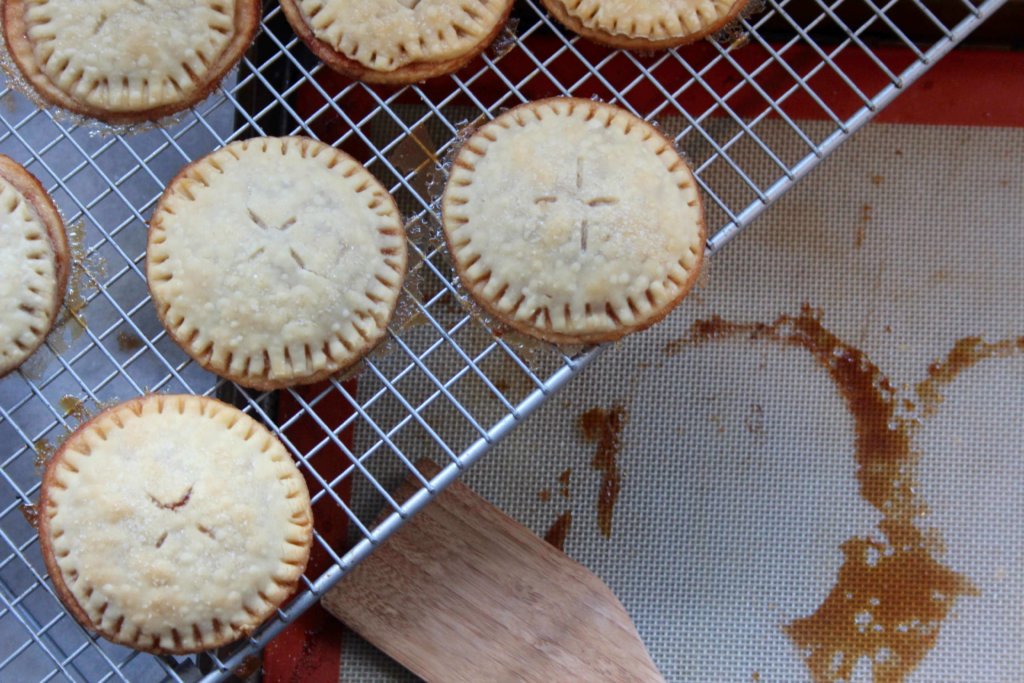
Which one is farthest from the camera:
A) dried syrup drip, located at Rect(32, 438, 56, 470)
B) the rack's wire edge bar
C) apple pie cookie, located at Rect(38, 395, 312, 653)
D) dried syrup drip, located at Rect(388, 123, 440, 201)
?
dried syrup drip, located at Rect(388, 123, 440, 201)

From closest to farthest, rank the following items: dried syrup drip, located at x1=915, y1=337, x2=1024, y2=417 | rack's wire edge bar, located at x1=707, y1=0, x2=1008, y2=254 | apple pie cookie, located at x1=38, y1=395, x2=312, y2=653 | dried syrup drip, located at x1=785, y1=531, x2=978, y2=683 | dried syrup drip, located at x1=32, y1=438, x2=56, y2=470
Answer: apple pie cookie, located at x1=38, y1=395, x2=312, y2=653
rack's wire edge bar, located at x1=707, y1=0, x2=1008, y2=254
dried syrup drip, located at x1=32, y1=438, x2=56, y2=470
dried syrup drip, located at x1=785, y1=531, x2=978, y2=683
dried syrup drip, located at x1=915, y1=337, x2=1024, y2=417

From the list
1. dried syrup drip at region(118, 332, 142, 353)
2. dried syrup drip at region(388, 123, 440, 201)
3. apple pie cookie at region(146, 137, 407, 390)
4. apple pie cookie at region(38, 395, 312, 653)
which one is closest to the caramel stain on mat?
dried syrup drip at region(388, 123, 440, 201)

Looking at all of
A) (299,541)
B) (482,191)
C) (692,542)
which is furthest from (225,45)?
(692,542)

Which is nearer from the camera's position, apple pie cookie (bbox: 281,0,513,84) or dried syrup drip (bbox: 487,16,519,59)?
apple pie cookie (bbox: 281,0,513,84)

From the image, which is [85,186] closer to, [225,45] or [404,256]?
[225,45]

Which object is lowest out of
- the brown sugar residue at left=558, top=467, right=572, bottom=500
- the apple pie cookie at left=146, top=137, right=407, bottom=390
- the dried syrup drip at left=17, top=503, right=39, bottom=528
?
the dried syrup drip at left=17, top=503, right=39, bottom=528

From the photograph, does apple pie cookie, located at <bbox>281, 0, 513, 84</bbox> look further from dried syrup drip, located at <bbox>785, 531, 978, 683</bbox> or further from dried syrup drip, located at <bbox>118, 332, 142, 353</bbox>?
dried syrup drip, located at <bbox>785, 531, 978, 683</bbox>
